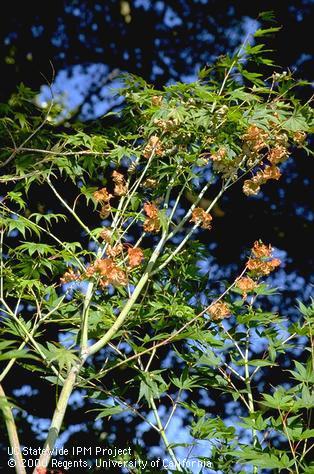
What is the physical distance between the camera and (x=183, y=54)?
431 centimetres

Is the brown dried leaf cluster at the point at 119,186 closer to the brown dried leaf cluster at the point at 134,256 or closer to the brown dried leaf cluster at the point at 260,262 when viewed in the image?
the brown dried leaf cluster at the point at 134,256

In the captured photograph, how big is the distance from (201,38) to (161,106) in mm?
2350

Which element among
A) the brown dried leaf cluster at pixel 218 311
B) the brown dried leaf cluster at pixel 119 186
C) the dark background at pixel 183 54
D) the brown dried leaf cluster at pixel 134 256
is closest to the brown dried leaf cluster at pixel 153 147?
the brown dried leaf cluster at pixel 119 186

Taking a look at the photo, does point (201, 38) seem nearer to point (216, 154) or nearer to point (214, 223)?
point (214, 223)

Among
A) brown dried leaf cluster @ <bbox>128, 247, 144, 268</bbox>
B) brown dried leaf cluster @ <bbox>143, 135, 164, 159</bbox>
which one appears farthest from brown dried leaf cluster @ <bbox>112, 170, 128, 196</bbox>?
brown dried leaf cluster @ <bbox>128, 247, 144, 268</bbox>

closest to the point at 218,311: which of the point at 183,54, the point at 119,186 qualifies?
the point at 119,186

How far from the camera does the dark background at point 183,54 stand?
3.92 m

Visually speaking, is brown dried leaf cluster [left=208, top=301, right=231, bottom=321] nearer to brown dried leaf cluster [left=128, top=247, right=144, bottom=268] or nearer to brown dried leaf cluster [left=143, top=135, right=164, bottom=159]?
brown dried leaf cluster [left=128, top=247, right=144, bottom=268]

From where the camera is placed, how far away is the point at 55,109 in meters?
A: 2.70

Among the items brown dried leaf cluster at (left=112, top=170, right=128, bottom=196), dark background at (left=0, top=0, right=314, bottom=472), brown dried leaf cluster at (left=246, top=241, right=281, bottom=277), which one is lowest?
brown dried leaf cluster at (left=246, top=241, right=281, bottom=277)

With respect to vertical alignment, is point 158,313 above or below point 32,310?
below

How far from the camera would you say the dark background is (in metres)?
3.92

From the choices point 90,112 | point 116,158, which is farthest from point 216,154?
point 90,112

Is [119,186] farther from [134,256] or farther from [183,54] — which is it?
[183,54]
